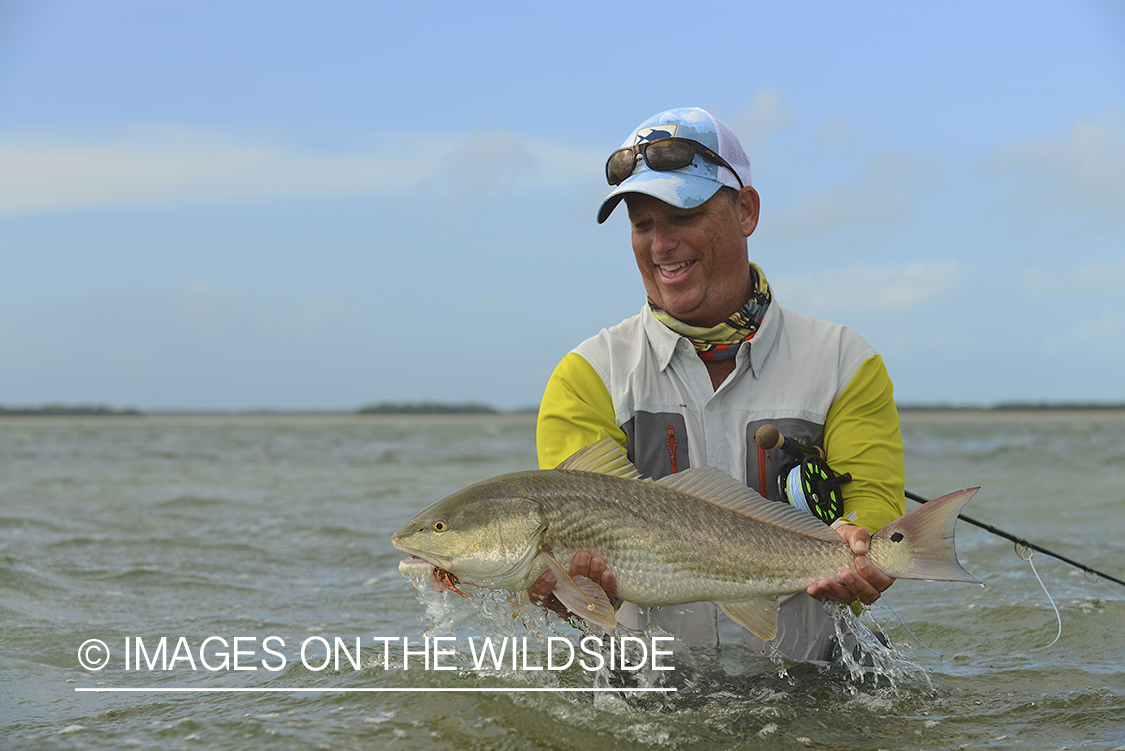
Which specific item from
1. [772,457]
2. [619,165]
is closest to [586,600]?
[772,457]

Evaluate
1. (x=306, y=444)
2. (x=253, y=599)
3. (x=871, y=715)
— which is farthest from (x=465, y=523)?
(x=306, y=444)

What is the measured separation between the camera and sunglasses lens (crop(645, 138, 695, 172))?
4.27 m

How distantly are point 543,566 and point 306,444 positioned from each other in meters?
35.3

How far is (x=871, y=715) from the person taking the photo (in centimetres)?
432

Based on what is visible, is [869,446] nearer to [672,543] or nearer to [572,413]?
[672,543]

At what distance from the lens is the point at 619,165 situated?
4508 millimetres

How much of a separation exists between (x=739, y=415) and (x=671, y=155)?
122 centimetres

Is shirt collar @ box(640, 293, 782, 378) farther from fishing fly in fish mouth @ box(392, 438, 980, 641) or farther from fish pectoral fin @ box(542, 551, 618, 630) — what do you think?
fish pectoral fin @ box(542, 551, 618, 630)

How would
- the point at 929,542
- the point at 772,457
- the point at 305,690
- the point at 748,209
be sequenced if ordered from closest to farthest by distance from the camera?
the point at 929,542
the point at 772,457
the point at 748,209
the point at 305,690

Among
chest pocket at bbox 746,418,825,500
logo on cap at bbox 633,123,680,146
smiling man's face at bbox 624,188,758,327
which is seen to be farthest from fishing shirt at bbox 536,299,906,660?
logo on cap at bbox 633,123,680,146

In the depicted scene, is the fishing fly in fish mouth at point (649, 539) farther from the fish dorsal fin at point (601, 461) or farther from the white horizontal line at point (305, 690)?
the white horizontal line at point (305, 690)

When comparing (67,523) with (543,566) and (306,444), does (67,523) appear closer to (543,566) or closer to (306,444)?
(543,566)

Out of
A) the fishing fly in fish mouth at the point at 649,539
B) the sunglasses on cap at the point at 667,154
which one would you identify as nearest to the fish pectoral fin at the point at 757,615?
the fishing fly in fish mouth at the point at 649,539

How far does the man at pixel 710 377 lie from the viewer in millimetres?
4301
